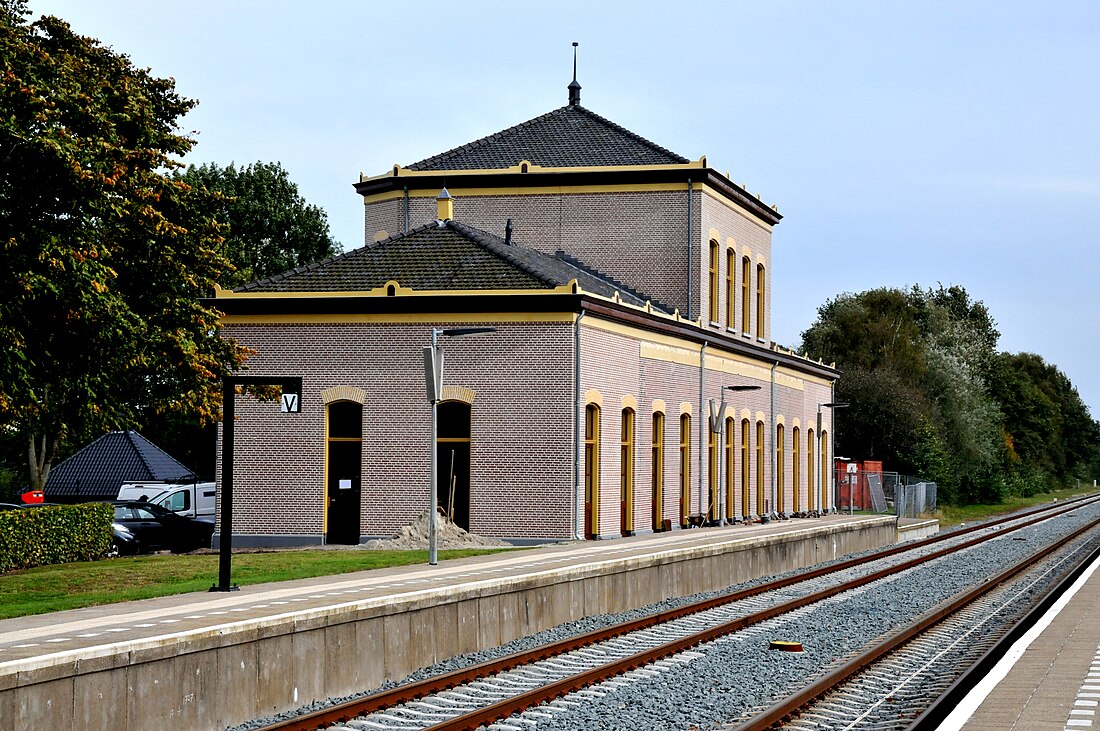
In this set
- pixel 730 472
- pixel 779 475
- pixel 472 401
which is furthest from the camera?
pixel 779 475

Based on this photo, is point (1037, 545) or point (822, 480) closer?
point (1037, 545)

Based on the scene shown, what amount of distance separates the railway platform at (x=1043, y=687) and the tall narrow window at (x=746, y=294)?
2808 cm

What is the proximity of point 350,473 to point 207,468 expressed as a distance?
116ft

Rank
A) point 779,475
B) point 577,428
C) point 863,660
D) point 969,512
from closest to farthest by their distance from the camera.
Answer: point 863,660 → point 577,428 → point 779,475 → point 969,512

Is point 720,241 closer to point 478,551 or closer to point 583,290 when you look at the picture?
point 583,290

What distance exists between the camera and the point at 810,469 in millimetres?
51875

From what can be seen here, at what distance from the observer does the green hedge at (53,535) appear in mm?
25688

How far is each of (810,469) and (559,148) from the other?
53.4 ft

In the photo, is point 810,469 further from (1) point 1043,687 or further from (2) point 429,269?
(1) point 1043,687

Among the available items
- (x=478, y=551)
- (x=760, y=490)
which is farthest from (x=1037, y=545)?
(x=478, y=551)

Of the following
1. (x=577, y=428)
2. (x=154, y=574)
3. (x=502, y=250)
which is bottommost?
(x=154, y=574)

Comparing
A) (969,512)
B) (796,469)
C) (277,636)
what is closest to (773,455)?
(796,469)

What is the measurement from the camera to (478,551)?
25719 mm

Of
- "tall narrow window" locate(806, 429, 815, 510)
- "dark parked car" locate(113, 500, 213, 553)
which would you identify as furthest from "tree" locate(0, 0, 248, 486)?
"tall narrow window" locate(806, 429, 815, 510)
